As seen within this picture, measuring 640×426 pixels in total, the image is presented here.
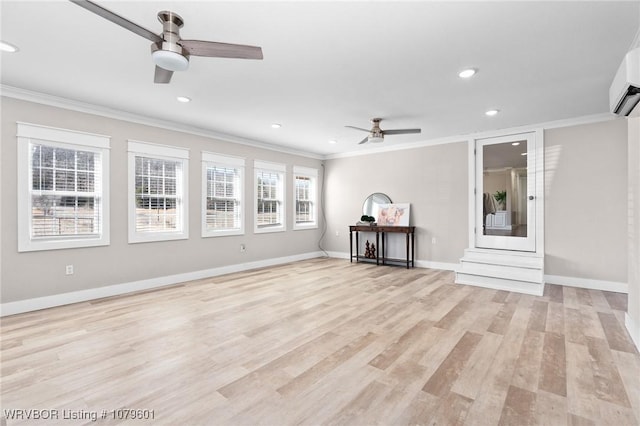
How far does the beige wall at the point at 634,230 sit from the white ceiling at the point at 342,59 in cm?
78

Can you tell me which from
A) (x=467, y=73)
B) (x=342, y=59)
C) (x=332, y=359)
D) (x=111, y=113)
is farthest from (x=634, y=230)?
(x=111, y=113)

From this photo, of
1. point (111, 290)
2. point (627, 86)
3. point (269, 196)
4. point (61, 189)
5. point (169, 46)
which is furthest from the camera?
point (269, 196)

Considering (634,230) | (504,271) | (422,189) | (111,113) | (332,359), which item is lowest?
(332,359)

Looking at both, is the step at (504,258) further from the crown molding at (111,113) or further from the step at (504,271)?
the crown molding at (111,113)

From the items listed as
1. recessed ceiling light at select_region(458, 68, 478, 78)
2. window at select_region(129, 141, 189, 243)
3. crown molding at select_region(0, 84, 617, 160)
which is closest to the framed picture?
crown molding at select_region(0, 84, 617, 160)

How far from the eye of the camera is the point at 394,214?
6621 mm

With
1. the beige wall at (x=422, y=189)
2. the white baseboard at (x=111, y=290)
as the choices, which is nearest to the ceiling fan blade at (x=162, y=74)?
the white baseboard at (x=111, y=290)

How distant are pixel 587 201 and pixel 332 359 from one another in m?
4.77

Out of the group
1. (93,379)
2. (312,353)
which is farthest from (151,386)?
(312,353)

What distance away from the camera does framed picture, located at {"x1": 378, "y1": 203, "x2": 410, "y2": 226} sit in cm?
649

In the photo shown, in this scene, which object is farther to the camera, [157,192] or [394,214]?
[394,214]

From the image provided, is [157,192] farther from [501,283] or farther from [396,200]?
[501,283]

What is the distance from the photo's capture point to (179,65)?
7.45 feet

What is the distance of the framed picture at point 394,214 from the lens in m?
6.49
